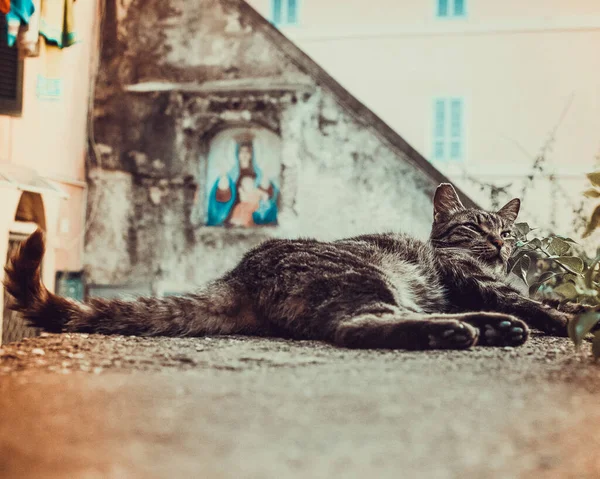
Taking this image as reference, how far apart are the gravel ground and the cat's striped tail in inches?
9.6

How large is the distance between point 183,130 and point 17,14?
6.87ft

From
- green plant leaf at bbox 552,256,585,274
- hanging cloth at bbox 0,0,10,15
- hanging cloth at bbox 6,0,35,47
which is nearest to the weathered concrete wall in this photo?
hanging cloth at bbox 6,0,35,47

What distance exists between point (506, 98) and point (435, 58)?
3.38 feet

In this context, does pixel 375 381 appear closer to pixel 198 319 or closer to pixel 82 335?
pixel 198 319

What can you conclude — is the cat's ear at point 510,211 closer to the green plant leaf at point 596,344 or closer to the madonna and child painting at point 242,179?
the green plant leaf at point 596,344

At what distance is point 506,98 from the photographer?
758 cm

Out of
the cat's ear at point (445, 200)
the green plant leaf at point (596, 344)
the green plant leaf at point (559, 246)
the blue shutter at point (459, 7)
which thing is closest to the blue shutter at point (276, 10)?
the blue shutter at point (459, 7)

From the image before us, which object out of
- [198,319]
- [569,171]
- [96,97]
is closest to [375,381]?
[198,319]

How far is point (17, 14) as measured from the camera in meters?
3.74

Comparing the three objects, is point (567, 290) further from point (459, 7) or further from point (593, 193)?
point (459, 7)

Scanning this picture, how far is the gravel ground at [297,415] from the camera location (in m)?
0.68

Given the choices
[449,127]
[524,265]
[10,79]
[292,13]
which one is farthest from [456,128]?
[524,265]

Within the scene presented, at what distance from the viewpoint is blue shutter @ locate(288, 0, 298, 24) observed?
28.7 ft

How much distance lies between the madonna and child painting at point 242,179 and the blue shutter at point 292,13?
3.42 meters
